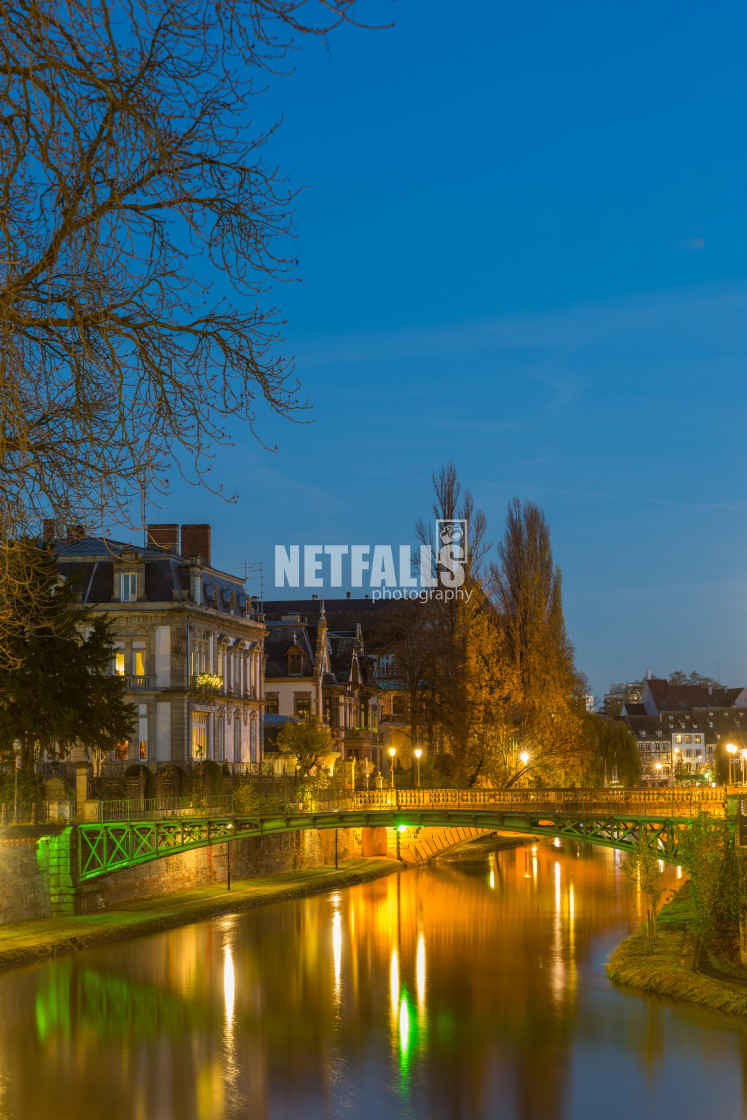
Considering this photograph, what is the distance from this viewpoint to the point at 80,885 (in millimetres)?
38625

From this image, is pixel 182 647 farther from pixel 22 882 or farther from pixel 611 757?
A: pixel 611 757

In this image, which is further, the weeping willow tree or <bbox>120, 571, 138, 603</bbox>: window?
the weeping willow tree

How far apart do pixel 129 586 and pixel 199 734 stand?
7.45 metres

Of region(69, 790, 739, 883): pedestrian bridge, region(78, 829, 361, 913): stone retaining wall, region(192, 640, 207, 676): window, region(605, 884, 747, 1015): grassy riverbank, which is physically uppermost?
region(192, 640, 207, 676): window

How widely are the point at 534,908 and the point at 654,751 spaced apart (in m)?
105

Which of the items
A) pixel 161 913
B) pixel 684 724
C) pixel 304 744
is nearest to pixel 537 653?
pixel 304 744

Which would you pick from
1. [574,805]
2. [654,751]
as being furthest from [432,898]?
[654,751]

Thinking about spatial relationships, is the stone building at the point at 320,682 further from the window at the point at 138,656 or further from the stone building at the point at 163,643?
the window at the point at 138,656

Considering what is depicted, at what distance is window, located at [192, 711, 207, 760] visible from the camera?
55031mm

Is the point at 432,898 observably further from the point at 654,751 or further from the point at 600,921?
the point at 654,751

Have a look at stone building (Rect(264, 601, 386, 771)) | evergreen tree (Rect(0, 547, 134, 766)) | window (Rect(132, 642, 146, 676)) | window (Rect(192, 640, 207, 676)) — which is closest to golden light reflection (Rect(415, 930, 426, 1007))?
evergreen tree (Rect(0, 547, 134, 766))

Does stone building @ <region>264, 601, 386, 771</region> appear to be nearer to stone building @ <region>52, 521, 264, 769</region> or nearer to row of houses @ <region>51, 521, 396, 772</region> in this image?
row of houses @ <region>51, 521, 396, 772</region>

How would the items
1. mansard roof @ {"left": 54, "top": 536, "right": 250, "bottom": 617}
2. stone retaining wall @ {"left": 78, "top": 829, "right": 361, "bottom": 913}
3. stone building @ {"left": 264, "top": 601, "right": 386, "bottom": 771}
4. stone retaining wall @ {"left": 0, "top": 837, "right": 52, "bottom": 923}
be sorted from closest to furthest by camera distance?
stone retaining wall @ {"left": 0, "top": 837, "right": 52, "bottom": 923} → stone retaining wall @ {"left": 78, "top": 829, "right": 361, "bottom": 913} → mansard roof @ {"left": 54, "top": 536, "right": 250, "bottom": 617} → stone building @ {"left": 264, "top": 601, "right": 386, "bottom": 771}

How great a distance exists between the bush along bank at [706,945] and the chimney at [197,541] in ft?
109
